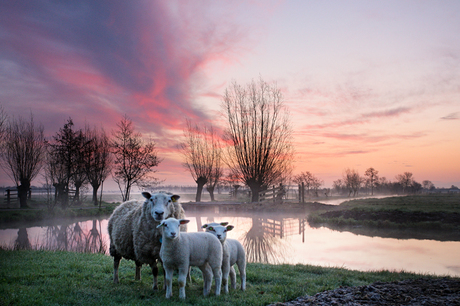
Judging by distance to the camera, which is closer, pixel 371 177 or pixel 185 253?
pixel 185 253

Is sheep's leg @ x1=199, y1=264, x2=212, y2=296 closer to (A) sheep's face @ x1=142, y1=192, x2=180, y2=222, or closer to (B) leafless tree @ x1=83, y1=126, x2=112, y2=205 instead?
(A) sheep's face @ x1=142, y1=192, x2=180, y2=222

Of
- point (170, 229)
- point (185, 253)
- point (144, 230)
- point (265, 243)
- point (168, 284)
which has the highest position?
point (170, 229)

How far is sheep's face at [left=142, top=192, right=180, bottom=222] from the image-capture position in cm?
580

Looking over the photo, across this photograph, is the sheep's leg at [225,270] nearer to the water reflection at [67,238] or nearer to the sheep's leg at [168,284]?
the sheep's leg at [168,284]

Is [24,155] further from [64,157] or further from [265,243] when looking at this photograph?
[265,243]

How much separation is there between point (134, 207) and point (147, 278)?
6.31 ft

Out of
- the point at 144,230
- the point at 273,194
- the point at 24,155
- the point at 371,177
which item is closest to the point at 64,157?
the point at 24,155

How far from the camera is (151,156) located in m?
30.2

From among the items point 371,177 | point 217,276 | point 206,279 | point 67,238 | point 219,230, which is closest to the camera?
point 217,276

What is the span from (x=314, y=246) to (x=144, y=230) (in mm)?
10537

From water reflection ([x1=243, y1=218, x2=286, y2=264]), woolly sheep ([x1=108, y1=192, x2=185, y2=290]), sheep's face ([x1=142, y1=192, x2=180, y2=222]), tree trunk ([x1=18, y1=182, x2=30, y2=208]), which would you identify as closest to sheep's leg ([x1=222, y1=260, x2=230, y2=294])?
woolly sheep ([x1=108, y1=192, x2=185, y2=290])

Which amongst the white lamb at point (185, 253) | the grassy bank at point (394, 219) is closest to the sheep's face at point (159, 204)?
the white lamb at point (185, 253)

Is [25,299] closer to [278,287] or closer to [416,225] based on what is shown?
[278,287]

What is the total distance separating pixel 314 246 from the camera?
558 inches
